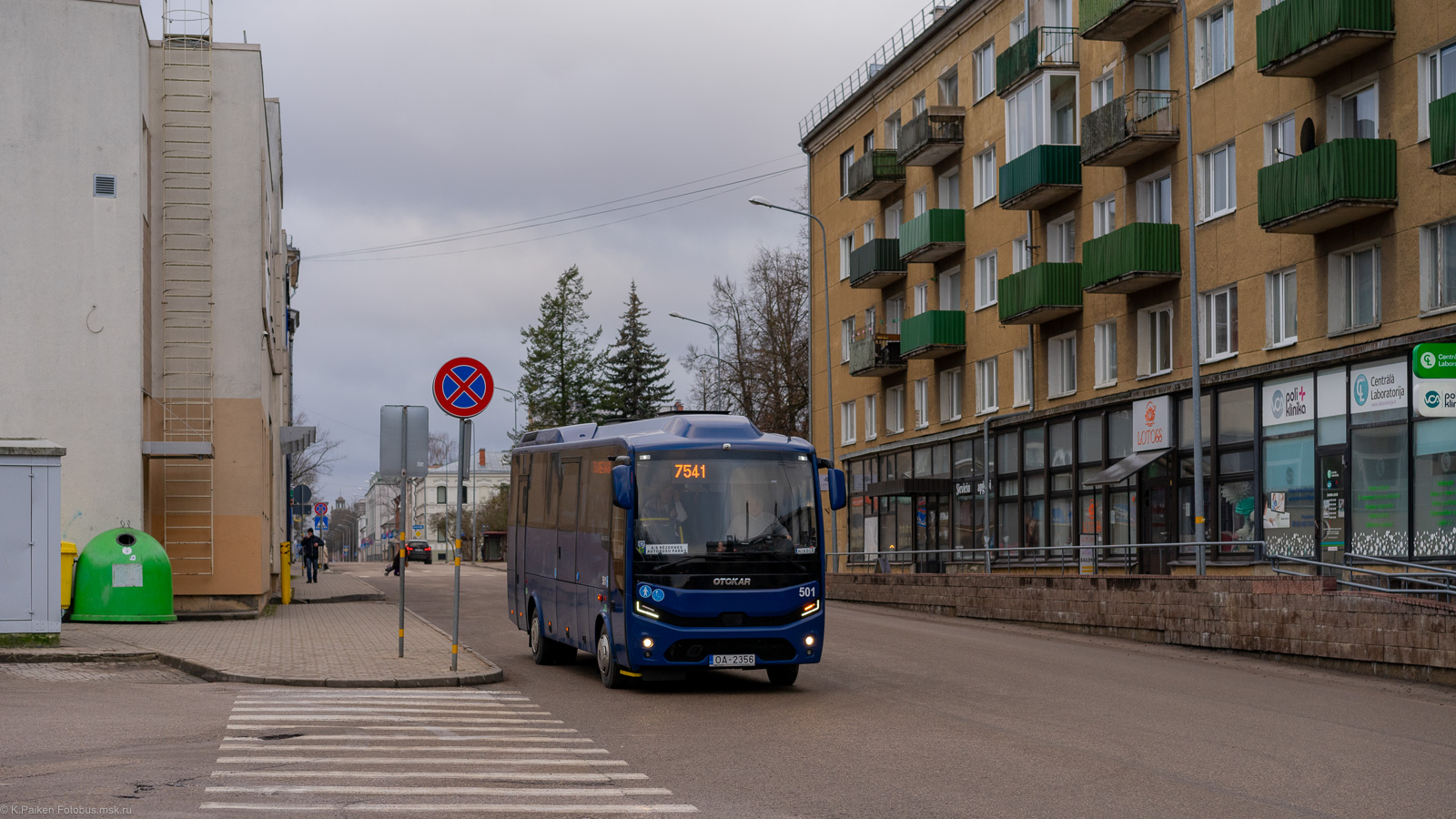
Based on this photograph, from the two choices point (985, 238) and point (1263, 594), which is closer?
point (1263, 594)

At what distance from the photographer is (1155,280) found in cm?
3338

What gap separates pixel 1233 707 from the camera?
48.0 ft

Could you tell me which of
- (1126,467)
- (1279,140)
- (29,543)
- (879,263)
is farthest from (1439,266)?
(879,263)

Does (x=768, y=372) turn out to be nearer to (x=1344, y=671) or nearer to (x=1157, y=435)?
(x=1157, y=435)

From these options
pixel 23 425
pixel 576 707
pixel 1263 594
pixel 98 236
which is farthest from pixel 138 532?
pixel 1263 594

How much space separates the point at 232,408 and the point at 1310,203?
19678 mm

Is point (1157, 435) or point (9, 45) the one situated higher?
point (9, 45)

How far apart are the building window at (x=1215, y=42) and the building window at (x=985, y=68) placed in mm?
10577

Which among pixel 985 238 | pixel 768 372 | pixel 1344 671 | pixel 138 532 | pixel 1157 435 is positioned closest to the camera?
pixel 1344 671

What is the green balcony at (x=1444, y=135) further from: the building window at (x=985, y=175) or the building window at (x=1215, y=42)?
the building window at (x=985, y=175)

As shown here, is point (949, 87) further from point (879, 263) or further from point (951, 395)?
point (951, 395)

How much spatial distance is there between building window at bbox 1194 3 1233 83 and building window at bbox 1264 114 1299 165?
2174 millimetres

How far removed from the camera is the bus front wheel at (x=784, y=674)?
1627 cm

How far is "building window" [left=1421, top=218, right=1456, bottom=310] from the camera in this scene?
81.9 ft
